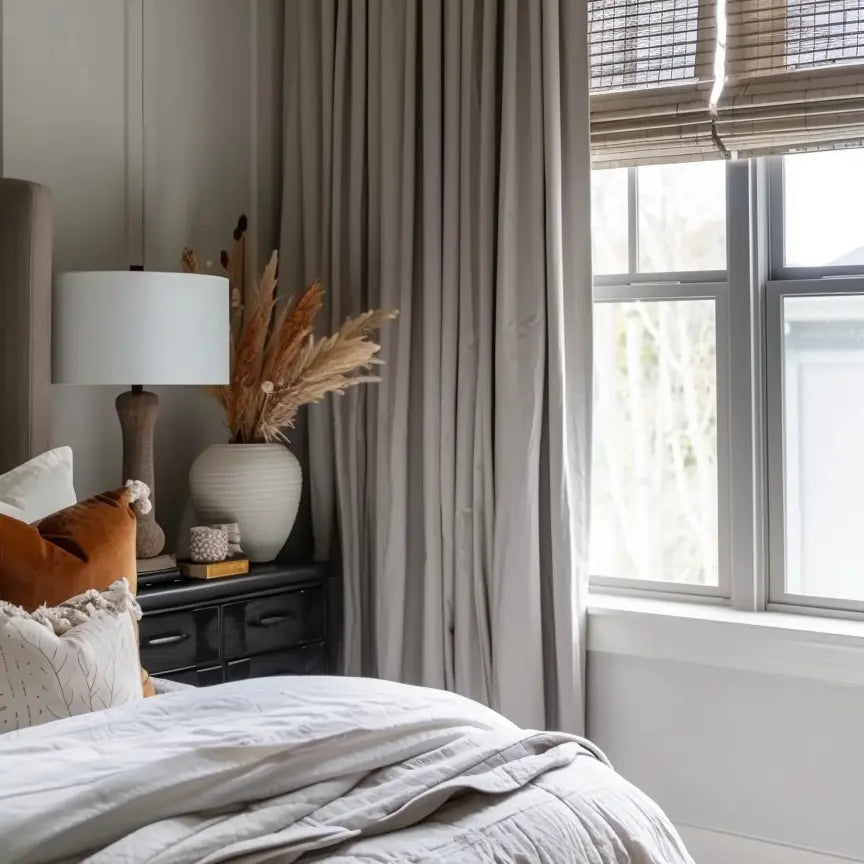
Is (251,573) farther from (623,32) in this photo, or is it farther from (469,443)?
(623,32)

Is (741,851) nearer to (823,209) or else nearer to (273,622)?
(273,622)

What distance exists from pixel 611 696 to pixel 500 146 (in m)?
1.54

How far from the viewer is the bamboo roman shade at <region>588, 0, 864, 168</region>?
270 cm

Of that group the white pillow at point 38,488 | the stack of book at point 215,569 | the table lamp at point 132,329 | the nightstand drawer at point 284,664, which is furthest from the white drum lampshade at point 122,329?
the nightstand drawer at point 284,664

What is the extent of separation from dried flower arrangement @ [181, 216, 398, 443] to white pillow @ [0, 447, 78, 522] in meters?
0.81

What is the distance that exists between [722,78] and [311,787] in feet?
7.06

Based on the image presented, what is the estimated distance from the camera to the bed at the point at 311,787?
128 cm

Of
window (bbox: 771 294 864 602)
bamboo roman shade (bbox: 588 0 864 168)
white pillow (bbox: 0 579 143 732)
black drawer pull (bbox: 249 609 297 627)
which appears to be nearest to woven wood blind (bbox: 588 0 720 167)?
bamboo roman shade (bbox: 588 0 864 168)

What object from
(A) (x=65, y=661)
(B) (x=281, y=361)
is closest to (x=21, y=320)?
(B) (x=281, y=361)

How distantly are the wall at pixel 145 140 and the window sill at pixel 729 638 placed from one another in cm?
133

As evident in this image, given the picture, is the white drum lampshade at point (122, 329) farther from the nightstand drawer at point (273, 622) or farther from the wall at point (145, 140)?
the nightstand drawer at point (273, 622)

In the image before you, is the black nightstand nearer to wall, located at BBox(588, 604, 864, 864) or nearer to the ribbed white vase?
the ribbed white vase

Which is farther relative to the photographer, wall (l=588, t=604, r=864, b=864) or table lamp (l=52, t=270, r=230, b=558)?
wall (l=588, t=604, r=864, b=864)

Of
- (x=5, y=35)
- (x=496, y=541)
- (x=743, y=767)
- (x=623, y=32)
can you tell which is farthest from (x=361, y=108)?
(x=743, y=767)
